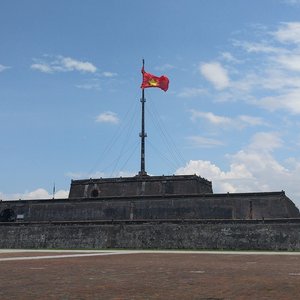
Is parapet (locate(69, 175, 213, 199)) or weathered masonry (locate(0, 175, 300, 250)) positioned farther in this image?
parapet (locate(69, 175, 213, 199))

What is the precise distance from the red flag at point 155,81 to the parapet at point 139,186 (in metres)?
8.98

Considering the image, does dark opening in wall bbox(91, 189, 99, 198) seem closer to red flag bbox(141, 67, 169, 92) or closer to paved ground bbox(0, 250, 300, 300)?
red flag bbox(141, 67, 169, 92)

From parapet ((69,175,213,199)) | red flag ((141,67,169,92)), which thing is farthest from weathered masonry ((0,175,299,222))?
red flag ((141,67,169,92))

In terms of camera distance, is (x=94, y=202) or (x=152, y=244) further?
(x=94, y=202)

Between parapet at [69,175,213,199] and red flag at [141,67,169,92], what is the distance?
898 centimetres

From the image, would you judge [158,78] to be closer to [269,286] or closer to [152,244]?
[152,244]

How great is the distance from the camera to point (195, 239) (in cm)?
2678

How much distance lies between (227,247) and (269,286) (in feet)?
59.9

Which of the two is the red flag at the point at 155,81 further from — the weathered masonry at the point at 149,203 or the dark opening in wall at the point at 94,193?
the dark opening in wall at the point at 94,193

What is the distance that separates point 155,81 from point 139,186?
10.2 m

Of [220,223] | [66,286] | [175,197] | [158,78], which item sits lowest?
[66,286]

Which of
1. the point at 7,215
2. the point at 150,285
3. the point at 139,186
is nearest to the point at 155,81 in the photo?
the point at 139,186

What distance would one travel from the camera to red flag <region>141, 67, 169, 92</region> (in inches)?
1538

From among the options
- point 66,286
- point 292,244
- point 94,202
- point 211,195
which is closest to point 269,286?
point 66,286
